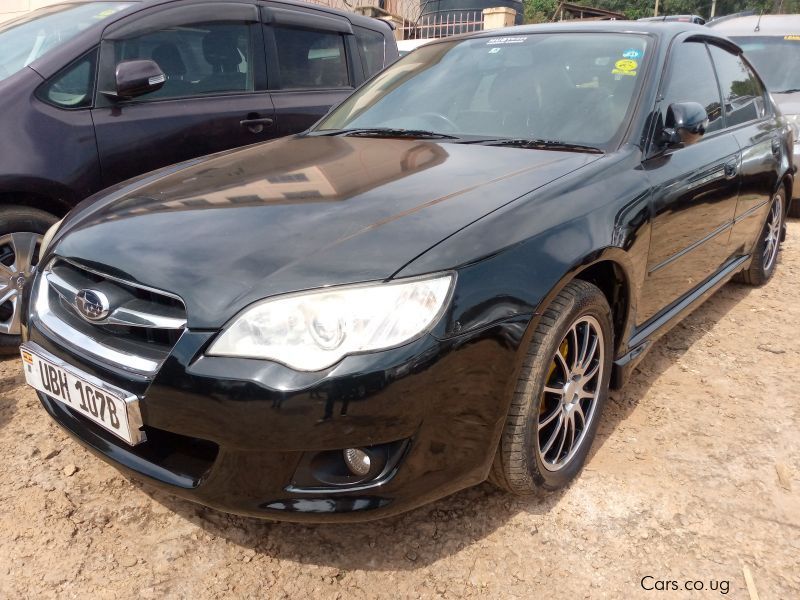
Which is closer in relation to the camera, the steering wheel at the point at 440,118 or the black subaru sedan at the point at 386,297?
the black subaru sedan at the point at 386,297

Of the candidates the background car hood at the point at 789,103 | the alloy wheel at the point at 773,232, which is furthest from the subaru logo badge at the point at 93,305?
the background car hood at the point at 789,103

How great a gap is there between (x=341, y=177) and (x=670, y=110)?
138 cm

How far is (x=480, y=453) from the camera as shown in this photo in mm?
1795

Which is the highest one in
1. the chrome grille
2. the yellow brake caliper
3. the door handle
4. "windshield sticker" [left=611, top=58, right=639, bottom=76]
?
"windshield sticker" [left=611, top=58, right=639, bottom=76]

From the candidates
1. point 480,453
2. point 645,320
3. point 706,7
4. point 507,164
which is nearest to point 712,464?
point 645,320

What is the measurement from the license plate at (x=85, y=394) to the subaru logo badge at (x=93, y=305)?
15cm

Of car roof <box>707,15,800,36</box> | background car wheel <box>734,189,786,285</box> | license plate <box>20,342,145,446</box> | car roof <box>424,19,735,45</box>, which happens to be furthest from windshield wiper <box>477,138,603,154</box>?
car roof <box>707,15,800,36</box>

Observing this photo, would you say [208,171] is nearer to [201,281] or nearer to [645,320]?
[201,281]

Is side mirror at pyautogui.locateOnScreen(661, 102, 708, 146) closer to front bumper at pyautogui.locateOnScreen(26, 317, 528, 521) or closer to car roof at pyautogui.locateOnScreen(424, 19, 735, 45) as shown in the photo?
car roof at pyautogui.locateOnScreen(424, 19, 735, 45)

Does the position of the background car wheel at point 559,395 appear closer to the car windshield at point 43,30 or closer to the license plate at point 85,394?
the license plate at point 85,394

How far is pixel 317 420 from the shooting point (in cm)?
156

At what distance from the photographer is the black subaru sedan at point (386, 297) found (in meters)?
1.60

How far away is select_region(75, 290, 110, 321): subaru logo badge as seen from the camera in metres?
1.82

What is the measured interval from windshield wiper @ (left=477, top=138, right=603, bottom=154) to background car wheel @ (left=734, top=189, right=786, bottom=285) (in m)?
2.30
